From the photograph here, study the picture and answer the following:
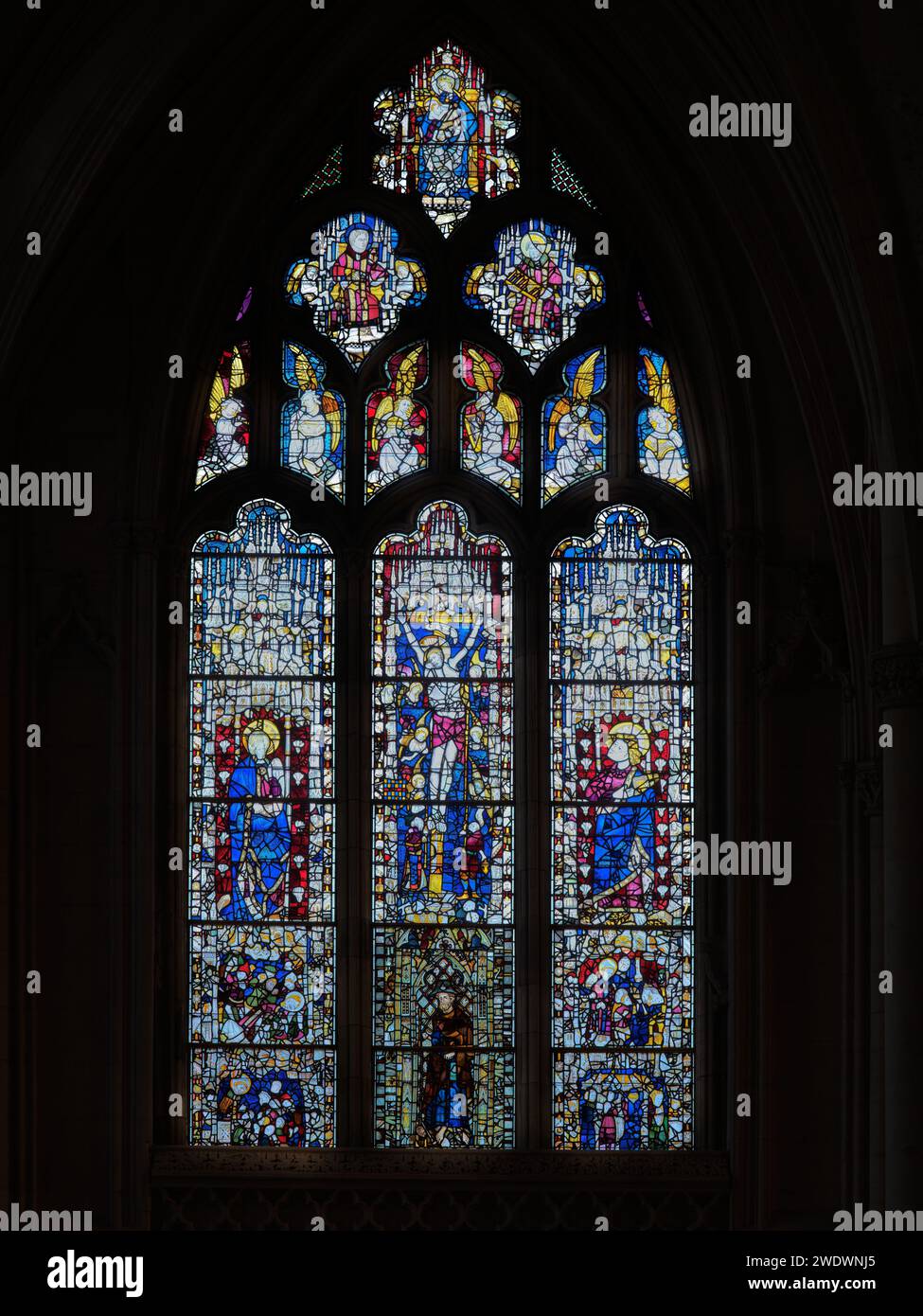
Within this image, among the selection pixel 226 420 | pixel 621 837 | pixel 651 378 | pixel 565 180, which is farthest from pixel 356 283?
pixel 621 837

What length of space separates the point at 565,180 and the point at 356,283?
1.71 metres

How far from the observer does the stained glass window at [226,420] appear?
1947 cm

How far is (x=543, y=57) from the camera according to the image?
19.4 metres

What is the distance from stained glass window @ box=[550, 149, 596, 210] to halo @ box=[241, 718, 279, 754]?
14.6ft

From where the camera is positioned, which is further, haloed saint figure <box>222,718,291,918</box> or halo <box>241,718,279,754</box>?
halo <box>241,718,279,754</box>

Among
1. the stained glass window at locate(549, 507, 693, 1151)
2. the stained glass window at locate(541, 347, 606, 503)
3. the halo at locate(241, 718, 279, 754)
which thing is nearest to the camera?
the stained glass window at locate(549, 507, 693, 1151)

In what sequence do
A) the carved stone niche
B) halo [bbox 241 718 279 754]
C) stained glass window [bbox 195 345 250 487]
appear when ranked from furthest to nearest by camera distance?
stained glass window [bbox 195 345 250 487] → halo [bbox 241 718 279 754] → the carved stone niche

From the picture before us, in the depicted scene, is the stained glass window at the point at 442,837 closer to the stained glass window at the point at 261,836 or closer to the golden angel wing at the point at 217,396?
the stained glass window at the point at 261,836

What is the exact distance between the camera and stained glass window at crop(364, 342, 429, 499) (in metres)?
19.5

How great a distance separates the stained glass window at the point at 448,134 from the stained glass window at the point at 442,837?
2394 mm

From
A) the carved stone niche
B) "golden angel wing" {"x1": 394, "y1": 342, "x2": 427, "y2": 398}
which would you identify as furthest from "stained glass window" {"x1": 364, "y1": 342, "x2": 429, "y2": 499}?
the carved stone niche

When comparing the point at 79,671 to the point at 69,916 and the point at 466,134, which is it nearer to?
the point at 69,916

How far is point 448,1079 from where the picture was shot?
61.2ft

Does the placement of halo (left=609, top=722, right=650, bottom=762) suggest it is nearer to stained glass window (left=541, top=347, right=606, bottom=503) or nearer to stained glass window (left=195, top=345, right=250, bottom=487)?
stained glass window (left=541, top=347, right=606, bottom=503)
